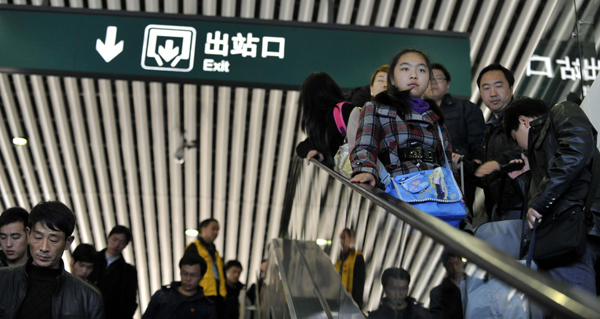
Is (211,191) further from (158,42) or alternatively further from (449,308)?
(449,308)

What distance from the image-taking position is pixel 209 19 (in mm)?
4559

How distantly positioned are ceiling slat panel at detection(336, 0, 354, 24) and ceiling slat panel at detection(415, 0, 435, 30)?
790 millimetres

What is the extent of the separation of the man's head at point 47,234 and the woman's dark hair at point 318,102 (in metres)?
1.56

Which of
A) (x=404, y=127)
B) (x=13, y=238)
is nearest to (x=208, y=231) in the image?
(x=13, y=238)

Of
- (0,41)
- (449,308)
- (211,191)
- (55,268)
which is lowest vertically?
(211,191)

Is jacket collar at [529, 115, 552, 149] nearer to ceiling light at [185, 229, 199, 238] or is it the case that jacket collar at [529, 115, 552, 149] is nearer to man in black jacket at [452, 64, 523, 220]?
man in black jacket at [452, 64, 523, 220]

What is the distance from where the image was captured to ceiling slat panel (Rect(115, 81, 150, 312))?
8289 millimetres

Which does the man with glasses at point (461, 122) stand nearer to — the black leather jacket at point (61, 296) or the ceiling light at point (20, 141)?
the black leather jacket at point (61, 296)

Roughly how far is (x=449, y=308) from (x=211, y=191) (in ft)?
32.7

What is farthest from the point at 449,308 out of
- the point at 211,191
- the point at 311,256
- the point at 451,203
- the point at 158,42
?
the point at 211,191

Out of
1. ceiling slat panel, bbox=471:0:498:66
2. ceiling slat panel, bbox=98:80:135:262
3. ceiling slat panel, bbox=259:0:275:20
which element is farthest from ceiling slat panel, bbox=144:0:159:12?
ceiling slat panel, bbox=471:0:498:66

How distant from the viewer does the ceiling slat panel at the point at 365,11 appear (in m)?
6.59

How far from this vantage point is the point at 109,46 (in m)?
4.45

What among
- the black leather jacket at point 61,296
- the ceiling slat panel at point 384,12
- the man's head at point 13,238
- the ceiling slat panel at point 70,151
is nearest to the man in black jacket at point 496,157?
the black leather jacket at point 61,296
